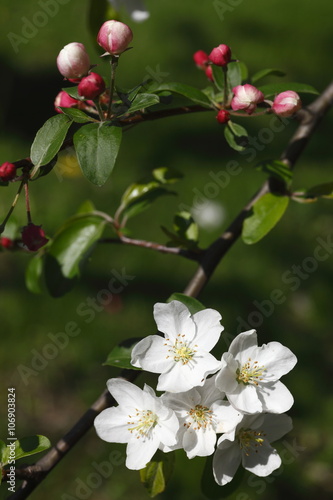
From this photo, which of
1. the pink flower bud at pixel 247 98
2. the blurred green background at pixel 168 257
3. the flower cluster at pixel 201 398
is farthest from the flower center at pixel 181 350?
the blurred green background at pixel 168 257

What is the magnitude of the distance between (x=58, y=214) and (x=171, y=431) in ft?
7.69

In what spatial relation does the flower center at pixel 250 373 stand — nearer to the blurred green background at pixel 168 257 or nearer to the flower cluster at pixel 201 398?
the flower cluster at pixel 201 398

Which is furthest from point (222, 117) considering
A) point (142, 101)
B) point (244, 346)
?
point (244, 346)

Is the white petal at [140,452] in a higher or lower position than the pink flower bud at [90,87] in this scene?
lower

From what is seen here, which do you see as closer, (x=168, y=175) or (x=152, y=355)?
(x=152, y=355)

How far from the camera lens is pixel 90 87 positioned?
1089 millimetres

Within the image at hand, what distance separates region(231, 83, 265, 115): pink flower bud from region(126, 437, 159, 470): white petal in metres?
0.66

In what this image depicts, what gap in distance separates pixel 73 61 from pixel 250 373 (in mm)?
680

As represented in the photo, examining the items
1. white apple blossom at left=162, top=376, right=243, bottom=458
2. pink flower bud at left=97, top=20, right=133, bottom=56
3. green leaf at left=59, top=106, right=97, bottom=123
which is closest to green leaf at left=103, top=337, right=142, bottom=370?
white apple blossom at left=162, top=376, right=243, bottom=458

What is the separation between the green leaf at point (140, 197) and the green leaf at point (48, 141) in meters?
0.64

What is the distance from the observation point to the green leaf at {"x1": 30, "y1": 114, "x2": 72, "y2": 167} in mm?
1054

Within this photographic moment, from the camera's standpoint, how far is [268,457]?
119 centimetres

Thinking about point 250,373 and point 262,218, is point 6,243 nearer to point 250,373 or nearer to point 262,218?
point 262,218

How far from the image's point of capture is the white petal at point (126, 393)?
1149mm
